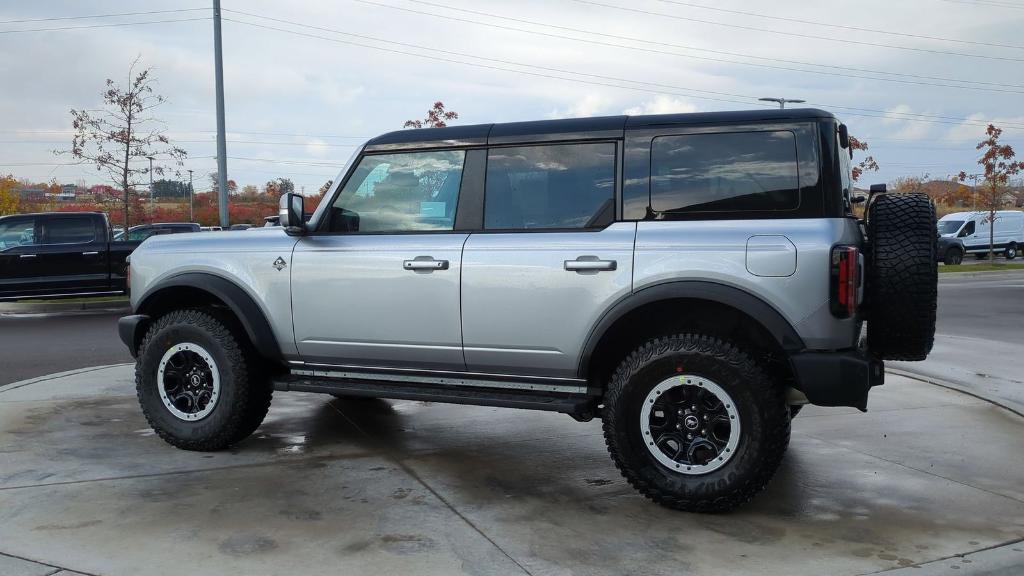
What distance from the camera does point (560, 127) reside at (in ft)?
16.7

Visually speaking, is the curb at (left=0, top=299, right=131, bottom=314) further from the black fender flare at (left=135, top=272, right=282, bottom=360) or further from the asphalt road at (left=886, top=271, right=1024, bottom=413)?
the asphalt road at (left=886, top=271, right=1024, bottom=413)

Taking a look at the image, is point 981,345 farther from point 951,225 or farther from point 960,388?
point 951,225

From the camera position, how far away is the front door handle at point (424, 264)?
16.8 feet

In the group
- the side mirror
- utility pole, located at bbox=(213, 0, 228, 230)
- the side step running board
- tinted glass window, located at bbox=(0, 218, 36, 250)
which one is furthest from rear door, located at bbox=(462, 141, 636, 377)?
utility pole, located at bbox=(213, 0, 228, 230)

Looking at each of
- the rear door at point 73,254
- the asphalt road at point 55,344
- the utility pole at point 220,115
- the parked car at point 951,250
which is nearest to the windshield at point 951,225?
the parked car at point 951,250

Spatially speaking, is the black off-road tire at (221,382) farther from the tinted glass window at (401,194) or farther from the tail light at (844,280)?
the tail light at (844,280)

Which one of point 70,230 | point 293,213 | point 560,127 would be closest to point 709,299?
point 560,127

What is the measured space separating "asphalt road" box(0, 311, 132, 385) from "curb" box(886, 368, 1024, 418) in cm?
822

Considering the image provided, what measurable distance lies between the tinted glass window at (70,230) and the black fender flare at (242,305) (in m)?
12.0

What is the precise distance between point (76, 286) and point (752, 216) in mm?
14844

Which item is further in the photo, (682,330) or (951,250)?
(951,250)

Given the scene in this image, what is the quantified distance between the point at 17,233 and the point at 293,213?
42.5ft

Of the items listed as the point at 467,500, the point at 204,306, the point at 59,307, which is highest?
the point at 204,306

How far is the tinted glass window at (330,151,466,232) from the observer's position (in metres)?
5.36
